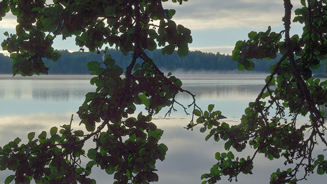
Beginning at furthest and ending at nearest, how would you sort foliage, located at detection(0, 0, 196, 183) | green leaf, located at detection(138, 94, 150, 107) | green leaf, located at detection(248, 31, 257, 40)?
1. green leaf, located at detection(248, 31, 257, 40)
2. green leaf, located at detection(138, 94, 150, 107)
3. foliage, located at detection(0, 0, 196, 183)

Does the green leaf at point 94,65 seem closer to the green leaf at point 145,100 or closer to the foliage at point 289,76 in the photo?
the green leaf at point 145,100

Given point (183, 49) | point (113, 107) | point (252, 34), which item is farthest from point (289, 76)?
point (113, 107)

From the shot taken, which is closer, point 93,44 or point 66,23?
point 66,23

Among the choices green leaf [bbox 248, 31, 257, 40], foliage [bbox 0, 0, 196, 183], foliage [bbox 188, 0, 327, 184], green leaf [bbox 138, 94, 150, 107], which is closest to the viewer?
foliage [bbox 0, 0, 196, 183]

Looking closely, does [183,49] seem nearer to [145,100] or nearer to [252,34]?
[145,100]

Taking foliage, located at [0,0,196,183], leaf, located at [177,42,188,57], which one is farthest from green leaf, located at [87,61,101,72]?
leaf, located at [177,42,188,57]

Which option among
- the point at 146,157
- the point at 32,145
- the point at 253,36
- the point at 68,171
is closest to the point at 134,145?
the point at 146,157

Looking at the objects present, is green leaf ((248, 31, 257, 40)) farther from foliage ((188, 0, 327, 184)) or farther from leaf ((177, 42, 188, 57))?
leaf ((177, 42, 188, 57))

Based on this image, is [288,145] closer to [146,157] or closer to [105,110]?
[146,157]

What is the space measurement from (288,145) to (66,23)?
232cm

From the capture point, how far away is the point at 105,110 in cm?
260

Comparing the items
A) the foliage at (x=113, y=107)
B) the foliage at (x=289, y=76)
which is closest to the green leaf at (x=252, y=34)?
the foliage at (x=289, y=76)

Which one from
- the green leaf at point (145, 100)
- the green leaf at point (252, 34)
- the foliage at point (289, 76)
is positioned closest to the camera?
the green leaf at point (145, 100)

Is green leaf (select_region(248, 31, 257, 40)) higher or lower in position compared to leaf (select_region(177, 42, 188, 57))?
higher
